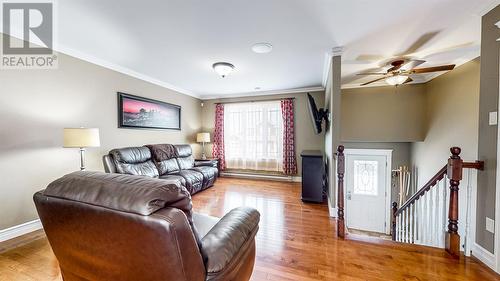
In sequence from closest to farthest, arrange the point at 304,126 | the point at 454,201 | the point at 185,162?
the point at 454,201, the point at 185,162, the point at 304,126

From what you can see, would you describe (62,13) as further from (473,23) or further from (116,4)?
(473,23)

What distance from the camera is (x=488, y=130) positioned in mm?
1779

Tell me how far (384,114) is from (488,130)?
3228mm

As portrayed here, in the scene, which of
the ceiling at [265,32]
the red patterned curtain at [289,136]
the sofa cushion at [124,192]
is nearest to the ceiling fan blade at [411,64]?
the ceiling at [265,32]

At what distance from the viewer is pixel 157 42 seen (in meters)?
2.62

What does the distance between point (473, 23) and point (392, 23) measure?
2.94ft

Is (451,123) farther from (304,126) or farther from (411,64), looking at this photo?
(304,126)

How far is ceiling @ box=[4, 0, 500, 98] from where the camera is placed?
190 centimetres

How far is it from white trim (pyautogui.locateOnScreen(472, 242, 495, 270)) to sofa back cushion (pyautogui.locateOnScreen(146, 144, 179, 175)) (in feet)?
14.1

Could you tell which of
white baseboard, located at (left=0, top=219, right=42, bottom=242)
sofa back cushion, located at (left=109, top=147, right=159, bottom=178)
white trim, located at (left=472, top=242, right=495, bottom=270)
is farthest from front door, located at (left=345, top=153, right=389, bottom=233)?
white baseboard, located at (left=0, top=219, right=42, bottom=242)

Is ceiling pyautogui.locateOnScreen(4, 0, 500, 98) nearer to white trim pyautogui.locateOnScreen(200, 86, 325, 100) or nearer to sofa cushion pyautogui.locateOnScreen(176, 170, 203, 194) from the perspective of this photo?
white trim pyautogui.locateOnScreen(200, 86, 325, 100)

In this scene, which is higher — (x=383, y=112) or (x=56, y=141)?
(x=383, y=112)

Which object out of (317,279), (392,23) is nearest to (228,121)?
(392,23)

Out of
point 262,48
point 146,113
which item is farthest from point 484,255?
point 146,113
